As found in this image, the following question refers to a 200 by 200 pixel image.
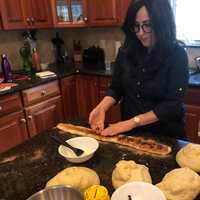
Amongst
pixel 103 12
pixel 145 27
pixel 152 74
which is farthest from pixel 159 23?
pixel 103 12

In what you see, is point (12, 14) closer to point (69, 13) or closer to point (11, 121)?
point (69, 13)

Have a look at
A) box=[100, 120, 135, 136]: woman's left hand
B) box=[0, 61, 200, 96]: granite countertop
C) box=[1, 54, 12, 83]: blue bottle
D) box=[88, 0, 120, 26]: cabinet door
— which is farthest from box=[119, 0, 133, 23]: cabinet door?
box=[100, 120, 135, 136]: woman's left hand

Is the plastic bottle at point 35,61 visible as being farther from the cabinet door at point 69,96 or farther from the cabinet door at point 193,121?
the cabinet door at point 193,121

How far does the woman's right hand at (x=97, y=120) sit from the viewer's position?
48.6 inches

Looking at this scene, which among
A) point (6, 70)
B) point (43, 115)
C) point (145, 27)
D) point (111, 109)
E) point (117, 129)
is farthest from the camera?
point (111, 109)

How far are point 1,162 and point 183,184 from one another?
71cm

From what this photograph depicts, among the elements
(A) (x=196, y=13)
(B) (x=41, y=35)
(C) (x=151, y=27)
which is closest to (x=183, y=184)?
(C) (x=151, y=27)

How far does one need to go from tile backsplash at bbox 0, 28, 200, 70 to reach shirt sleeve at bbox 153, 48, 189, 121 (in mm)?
1291

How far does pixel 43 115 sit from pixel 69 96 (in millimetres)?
386

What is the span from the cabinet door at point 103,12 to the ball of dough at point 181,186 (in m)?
1.92

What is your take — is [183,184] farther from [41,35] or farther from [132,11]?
A: [41,35]

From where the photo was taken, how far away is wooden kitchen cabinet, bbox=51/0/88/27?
262 centimetres

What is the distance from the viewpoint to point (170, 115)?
132 cm

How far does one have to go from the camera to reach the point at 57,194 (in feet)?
2.60
